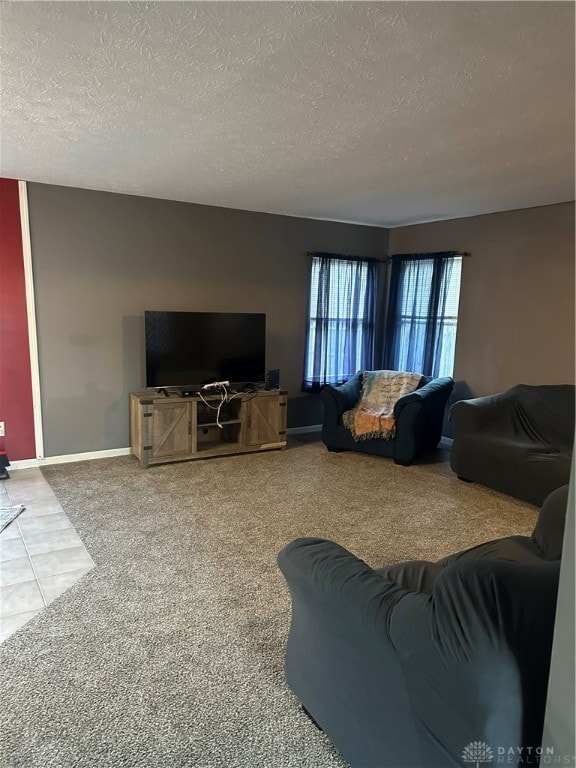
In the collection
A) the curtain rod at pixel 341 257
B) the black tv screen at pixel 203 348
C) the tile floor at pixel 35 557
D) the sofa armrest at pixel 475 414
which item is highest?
the curtain rod at pixel 341 257

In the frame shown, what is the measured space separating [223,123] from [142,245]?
2437 millimetres

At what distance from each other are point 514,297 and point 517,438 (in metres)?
1.45

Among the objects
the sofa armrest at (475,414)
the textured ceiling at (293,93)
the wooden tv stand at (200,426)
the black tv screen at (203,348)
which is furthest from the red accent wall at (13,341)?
the sofa armrest at (475,414)

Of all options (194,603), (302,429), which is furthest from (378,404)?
(194,603)

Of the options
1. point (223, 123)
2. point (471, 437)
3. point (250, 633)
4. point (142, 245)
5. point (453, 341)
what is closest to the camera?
point (250, 633)

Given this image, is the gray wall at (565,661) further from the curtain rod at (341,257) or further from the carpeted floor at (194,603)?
the curtain rod at (341,257)

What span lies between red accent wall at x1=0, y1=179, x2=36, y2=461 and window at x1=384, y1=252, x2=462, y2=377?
156 inches

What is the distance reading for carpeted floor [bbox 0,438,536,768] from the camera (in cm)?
182

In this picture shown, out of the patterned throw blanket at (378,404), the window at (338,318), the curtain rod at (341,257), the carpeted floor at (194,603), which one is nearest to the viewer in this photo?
the carpeted floor at (194,603)

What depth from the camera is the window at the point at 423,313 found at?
561 centimetres

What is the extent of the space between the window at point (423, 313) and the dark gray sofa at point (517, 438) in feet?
3.83

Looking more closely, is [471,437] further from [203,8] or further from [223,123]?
[203,8]

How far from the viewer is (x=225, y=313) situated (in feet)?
16.5

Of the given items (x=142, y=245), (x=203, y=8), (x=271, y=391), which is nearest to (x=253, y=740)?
(x=203, y=8)
